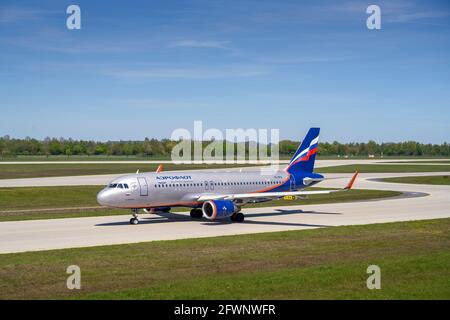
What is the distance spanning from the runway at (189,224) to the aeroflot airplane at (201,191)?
Result: 1.26m

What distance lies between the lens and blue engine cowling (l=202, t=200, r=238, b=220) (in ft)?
134

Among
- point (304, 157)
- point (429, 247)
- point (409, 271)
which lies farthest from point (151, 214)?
point (409, 271)

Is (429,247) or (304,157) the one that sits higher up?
(304,157)

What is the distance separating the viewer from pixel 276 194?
44.1 m

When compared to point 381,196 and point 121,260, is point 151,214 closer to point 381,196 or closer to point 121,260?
point 121,260

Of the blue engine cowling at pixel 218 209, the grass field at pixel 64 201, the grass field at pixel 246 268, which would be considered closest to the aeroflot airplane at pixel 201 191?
the blue engine cowling at pixel 218 209

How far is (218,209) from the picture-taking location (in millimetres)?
40875

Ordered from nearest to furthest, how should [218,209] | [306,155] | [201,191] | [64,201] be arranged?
[218,209] → [201,191] → [306,155] → [64,201]

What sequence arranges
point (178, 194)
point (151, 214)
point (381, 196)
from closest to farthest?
point (178, 194)
point (151, 214)
point (381, 196)

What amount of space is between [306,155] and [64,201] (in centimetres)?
2687

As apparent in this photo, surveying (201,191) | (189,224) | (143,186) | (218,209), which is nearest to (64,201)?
(201,191)

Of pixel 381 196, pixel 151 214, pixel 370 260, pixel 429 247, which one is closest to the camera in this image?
pixel 370 260

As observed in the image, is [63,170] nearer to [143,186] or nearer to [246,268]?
[143,186]
